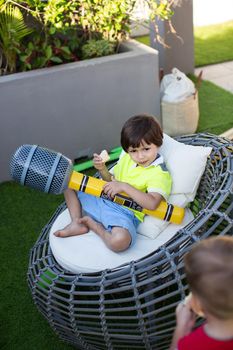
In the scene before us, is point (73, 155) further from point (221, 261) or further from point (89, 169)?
point (221, 261)

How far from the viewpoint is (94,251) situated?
213 cm

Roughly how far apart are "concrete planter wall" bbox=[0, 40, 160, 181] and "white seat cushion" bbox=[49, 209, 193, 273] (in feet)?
4.50

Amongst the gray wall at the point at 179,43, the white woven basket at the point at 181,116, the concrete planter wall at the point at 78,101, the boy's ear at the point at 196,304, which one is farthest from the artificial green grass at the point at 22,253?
the boy's ear at the point at 196,304

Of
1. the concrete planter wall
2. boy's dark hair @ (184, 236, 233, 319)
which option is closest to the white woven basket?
the concrete planter wall

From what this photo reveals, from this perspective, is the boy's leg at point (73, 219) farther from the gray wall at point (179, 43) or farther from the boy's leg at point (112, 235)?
the gray wall at point (179, 43)

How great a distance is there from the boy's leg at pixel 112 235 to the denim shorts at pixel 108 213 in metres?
0.03

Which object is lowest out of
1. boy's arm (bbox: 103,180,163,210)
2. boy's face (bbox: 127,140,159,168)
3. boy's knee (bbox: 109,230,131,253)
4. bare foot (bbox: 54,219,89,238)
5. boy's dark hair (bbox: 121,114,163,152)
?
bare foot (bbox: 54,219,89,238)

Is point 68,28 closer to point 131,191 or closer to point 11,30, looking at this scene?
point 11,30

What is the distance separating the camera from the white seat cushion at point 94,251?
206 cm

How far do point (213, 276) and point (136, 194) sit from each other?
3.14 feet

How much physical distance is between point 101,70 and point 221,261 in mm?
2514

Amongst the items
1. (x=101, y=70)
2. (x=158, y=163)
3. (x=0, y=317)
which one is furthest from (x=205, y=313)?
(x=101, y=70)

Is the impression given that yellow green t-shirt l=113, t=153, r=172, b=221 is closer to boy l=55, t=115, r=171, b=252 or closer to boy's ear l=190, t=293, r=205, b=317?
boy l=55, t=115, r=171, b=252

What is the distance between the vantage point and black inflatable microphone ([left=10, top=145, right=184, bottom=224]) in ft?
6.92
